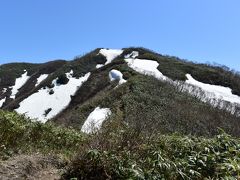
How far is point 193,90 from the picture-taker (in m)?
38.7

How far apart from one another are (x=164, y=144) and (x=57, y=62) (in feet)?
233

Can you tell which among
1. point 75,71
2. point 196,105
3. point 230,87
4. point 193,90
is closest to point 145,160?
point 196,105

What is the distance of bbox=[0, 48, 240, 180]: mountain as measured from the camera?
6160 mm

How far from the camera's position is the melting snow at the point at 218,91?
129 ft

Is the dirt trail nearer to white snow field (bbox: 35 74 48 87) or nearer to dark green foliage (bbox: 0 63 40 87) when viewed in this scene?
white snow field (bbox: 35 74 48 87)

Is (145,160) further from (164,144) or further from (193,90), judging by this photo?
(193,90)

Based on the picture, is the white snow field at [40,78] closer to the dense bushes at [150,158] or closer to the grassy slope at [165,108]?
the grassy slope at [165,108]

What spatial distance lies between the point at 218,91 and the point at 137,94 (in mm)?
12343

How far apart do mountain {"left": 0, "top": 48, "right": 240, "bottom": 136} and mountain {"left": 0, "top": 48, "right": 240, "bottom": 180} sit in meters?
0.11

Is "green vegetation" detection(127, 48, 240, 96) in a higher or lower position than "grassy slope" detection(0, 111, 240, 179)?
higher

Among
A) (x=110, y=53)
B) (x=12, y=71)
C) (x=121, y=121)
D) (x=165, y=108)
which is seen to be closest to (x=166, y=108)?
(x=165, y=108)

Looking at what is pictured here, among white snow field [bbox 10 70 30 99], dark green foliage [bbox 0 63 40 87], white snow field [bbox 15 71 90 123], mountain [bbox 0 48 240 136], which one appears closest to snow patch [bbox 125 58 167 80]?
mountain [bbox 0 48 240 136]

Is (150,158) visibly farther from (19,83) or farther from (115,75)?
(19,83)

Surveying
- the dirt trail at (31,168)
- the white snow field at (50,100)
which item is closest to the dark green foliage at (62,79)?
the white snow field at (50,100)
